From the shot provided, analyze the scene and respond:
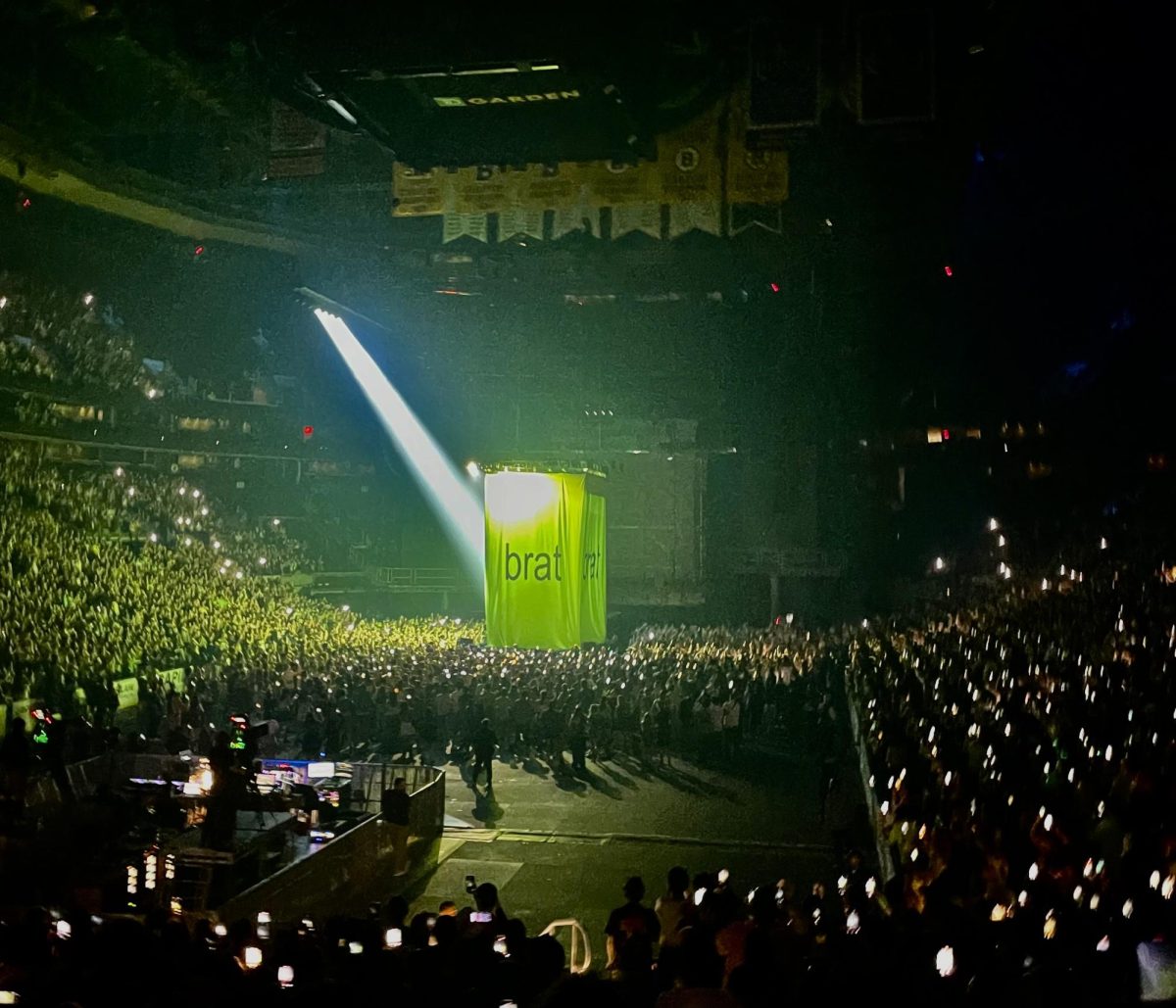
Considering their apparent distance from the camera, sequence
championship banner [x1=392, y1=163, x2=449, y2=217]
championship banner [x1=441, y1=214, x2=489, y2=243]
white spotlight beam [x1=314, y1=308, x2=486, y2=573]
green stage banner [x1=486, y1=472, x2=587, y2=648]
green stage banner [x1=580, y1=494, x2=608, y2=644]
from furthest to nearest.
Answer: white spotlight beam [x1=314, y1=308, x2=486, y2=573], green stage banner [x1=580, y1=494, x2=608, y2=644], green stage banner [x1=486, y1=472, x2=587, y2=648], championship banner [x1=441, y1=214, x2=489, y2=243], championship banner [x1=392, y1=163, x2=449, y2=217]

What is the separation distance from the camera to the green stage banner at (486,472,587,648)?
2141 centimetres

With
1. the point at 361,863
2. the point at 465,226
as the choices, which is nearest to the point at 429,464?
the point at 465,226

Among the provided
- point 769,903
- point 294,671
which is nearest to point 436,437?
point 294,671

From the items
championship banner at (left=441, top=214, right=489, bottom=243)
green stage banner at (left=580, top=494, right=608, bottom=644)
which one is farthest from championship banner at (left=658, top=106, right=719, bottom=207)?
green stage banner at (left=580, top=494, right=608, bottom=644)

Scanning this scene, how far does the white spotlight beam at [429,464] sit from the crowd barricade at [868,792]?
47.9 feet

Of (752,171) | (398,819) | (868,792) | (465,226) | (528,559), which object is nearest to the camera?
(752,171)

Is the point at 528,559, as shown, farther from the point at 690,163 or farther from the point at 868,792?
the point at 690,163

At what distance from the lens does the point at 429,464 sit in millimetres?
32719

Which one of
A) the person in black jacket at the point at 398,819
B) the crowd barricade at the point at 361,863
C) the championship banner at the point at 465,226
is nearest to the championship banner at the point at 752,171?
the championship banner at the point at 465,226

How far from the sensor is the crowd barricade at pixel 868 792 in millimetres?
9680

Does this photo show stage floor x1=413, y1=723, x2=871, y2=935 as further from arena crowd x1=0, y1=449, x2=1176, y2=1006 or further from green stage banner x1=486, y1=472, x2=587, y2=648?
green stage banner x1=486, y1=472, x2=587, y2=648

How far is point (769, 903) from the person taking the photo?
252 inches

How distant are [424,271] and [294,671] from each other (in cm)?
717

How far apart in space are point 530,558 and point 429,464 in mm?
11881
